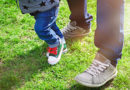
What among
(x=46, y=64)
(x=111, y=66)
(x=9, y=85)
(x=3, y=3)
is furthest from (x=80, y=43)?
(x=3, y=3)

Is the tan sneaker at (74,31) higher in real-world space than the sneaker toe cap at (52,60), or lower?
higher

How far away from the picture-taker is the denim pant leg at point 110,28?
165cm

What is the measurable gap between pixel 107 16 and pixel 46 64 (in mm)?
863

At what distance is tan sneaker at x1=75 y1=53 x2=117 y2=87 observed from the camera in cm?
179

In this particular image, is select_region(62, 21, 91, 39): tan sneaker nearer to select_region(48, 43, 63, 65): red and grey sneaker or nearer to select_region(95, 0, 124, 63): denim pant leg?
select_region(48, 43, 63, 65): red and grey sneaker

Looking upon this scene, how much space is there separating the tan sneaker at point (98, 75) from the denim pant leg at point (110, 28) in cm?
8

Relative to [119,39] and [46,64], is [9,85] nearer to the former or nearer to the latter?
[46,64]

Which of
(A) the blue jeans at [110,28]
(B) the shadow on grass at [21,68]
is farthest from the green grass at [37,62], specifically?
(A) the blue jeans at [110,28]

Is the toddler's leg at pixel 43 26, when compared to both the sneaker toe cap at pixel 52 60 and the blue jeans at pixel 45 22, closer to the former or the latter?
the blue jeans at pixel 45 22

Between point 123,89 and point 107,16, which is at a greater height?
point 107,16

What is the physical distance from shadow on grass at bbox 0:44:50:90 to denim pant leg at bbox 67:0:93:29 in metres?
0.55

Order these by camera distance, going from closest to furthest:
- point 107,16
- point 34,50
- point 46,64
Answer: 1. point 107,16
2. point 46,64
3. point 34,50

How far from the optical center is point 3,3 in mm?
3371

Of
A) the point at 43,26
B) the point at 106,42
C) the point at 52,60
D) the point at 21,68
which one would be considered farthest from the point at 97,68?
the point at 21,68
